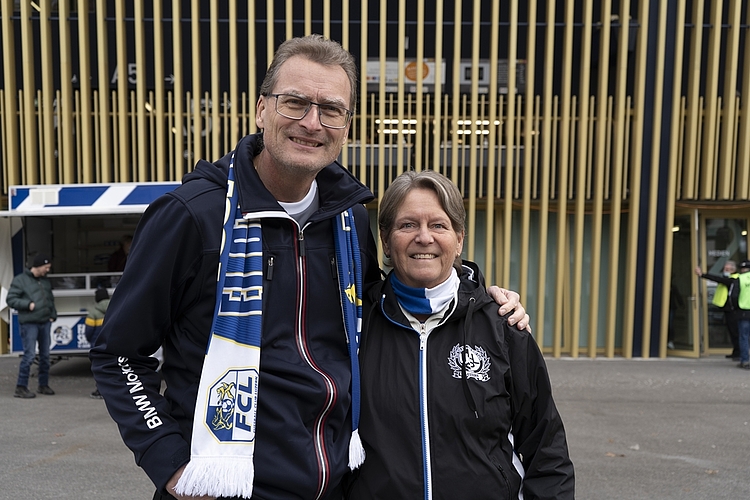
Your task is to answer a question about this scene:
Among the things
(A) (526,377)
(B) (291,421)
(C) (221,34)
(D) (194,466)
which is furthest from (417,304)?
(C) (221,34)

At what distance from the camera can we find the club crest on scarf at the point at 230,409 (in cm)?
187

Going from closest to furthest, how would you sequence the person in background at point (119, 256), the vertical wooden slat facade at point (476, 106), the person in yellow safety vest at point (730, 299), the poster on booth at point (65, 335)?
the poster on booth at point (65, 335) < the person in background at point (119, 256) < the person in yellow safety vest at point (730, 299) < the vertical wooden slat facade at point (476, 106)

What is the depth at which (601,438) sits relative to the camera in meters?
6.54

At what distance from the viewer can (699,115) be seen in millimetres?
11289

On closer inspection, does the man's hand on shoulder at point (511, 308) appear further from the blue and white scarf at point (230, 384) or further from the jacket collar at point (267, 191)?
the blue and white scarf at point (230, 384)

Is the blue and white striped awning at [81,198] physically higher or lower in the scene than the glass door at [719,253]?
higher

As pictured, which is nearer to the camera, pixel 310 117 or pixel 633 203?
pixel 310 117

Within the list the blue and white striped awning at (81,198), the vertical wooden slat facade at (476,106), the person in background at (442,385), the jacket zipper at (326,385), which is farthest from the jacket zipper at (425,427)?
the vertical wooden slat facade at (476,106)

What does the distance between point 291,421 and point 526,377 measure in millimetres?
870

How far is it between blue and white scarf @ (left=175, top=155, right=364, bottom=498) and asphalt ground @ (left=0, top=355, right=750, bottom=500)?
3487 millimetres

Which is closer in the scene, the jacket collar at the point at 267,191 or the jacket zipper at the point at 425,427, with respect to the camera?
the jacket collar at the point at 267,191

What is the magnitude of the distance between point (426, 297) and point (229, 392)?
0.79 metres

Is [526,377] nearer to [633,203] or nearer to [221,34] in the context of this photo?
[633,203]

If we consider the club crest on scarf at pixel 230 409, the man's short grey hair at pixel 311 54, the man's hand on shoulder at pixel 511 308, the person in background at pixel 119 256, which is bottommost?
the person in background at pixel 119 256
